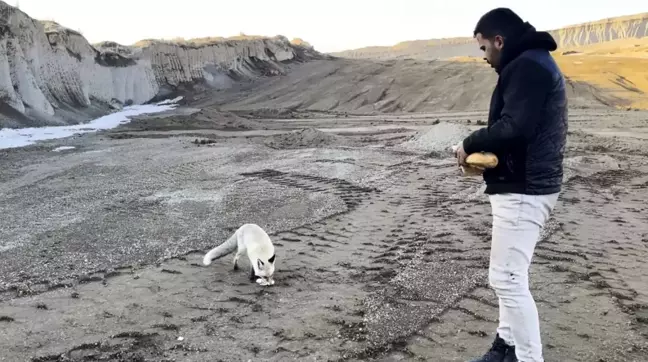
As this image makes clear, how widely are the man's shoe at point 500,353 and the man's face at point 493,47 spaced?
155cm

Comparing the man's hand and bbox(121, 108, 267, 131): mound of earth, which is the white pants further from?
bbox(121, 108, 267, 131): mound of earth

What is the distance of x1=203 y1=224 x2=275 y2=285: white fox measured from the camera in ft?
16.0

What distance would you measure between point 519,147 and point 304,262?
317 cm

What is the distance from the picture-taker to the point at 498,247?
289 cm

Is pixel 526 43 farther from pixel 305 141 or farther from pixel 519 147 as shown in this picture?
pixel 305 141

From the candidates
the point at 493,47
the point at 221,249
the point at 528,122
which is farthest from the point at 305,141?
the point at 528,122

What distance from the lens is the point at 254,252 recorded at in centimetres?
498

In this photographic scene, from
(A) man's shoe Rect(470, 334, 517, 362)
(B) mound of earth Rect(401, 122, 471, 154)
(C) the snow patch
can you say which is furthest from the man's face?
(C) the snow patch

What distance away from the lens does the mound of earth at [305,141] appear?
543 inches

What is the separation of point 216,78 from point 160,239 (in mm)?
31204

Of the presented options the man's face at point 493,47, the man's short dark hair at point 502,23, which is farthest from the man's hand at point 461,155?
the man's short dark hair at point 502,23

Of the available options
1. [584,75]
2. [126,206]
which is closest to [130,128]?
[126,206]

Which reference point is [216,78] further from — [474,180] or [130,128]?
[474,180]

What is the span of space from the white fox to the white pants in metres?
2.38
